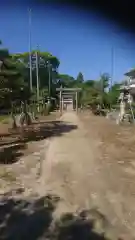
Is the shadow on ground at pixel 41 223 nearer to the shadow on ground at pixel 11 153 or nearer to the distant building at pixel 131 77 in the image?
the shadow on ground at pixel 11 153

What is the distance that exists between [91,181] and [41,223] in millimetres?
2466

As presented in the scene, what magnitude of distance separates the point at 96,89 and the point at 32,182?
3127cm

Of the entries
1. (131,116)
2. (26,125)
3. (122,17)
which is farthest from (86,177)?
(131,116)

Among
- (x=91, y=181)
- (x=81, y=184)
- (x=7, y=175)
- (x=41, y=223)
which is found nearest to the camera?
(x=41, y=223)

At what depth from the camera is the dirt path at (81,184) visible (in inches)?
214

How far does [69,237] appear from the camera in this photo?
445 centimetres

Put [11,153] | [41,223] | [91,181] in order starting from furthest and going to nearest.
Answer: [11,153]
[91,181]
[41,223]

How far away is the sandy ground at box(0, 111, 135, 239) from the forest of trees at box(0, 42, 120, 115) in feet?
9.14

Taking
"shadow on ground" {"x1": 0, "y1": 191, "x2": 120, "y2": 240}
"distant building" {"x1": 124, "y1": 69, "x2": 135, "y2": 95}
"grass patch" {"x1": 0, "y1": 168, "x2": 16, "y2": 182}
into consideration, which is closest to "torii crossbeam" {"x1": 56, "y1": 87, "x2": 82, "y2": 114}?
"distant building" {"x1": 124, "y1": 69, "x2": 135, "y2": 95}

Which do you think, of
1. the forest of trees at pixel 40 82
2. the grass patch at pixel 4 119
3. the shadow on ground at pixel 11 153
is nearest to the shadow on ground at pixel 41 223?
the shadow on ground at pixel 11 153

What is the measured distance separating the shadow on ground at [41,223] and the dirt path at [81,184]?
22cm

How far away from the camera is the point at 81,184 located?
6.95m

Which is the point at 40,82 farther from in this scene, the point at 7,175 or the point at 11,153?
the point at 7,175

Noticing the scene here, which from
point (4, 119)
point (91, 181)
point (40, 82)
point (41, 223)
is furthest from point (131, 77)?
point (40, 82)
